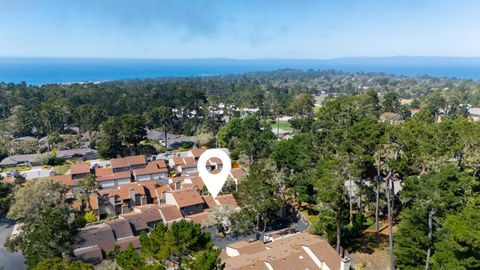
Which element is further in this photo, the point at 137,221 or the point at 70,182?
the point at 70,182

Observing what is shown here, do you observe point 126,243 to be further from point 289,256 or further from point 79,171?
point 79,171

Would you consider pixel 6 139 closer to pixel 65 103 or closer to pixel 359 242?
pixel 65 103

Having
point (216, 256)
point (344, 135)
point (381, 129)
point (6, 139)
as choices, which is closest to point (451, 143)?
point (381, 129)

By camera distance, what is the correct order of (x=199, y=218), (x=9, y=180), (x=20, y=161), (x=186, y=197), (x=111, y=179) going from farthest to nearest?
(x=20, y=161), (x=111, y=179), (x=9, y=180), (x=186, y=197), (x=199, y=218)

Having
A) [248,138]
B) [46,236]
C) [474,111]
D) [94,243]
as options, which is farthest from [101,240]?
[474,111]

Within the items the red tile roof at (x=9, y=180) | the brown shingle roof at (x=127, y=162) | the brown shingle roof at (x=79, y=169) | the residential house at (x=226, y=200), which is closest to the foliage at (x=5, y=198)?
the red tile roof at (x=9, y=180)

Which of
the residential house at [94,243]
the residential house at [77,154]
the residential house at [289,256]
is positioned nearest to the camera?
the residential house at [289,256]

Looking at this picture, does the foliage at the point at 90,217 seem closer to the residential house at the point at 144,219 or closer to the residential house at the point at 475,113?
the residential house at the point at 144,219
